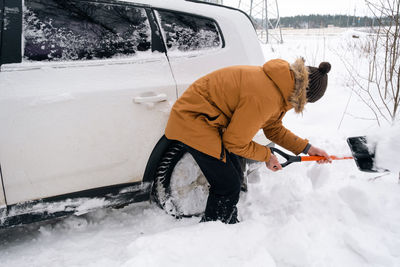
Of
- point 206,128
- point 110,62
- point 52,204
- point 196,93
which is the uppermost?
point 110,62

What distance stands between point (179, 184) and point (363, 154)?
4.82 ft

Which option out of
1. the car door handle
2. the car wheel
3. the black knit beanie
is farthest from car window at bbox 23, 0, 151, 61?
the black knit beanie

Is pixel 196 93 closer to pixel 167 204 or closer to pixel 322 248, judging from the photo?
pixel 167 204

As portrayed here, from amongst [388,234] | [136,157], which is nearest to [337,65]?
[388,234]

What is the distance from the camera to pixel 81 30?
179cm

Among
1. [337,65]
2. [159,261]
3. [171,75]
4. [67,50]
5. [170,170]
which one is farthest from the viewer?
[337,65]

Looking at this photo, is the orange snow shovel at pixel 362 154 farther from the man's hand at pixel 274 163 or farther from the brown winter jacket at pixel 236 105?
the brown winter jacket at pixel 236 105

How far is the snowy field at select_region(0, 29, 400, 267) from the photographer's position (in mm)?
1750

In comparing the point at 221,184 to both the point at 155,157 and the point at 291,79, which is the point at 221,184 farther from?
the point at 291,79

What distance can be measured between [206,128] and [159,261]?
2.77ft

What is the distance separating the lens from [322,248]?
1840 millimetres

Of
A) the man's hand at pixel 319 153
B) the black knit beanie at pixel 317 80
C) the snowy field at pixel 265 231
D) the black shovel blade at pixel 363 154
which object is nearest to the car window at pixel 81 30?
the black knit beanie at pixel 317 80

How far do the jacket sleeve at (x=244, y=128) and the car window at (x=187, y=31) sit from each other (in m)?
0.75

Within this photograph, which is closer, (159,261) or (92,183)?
(159,261)
